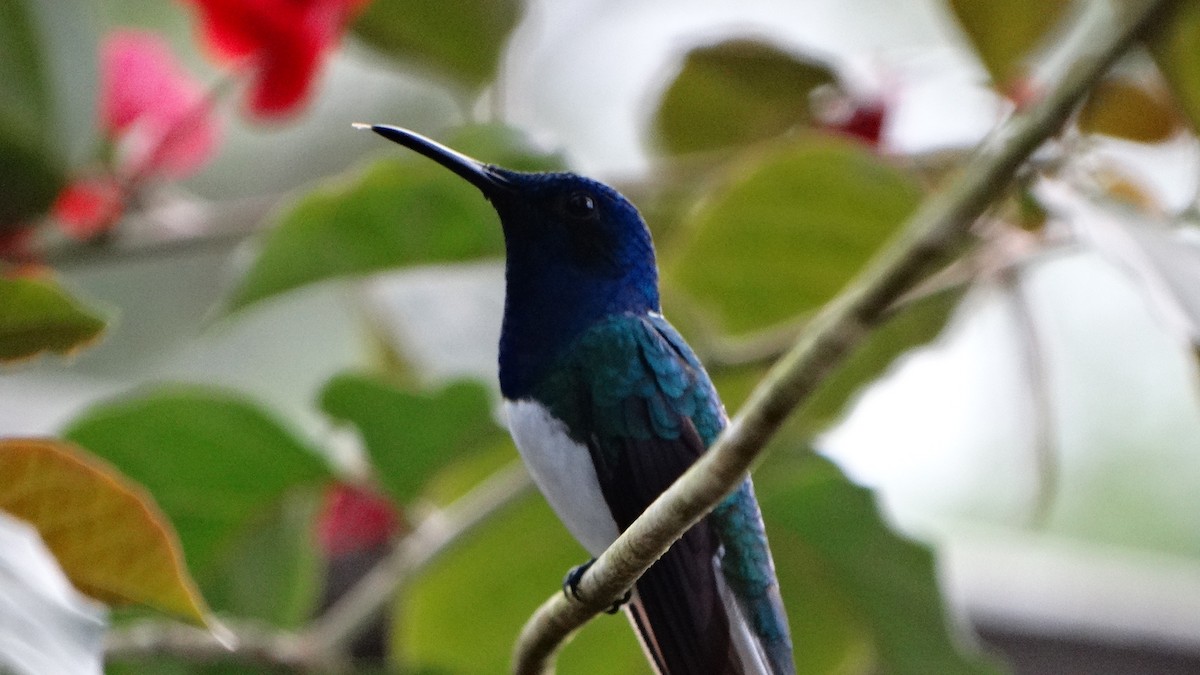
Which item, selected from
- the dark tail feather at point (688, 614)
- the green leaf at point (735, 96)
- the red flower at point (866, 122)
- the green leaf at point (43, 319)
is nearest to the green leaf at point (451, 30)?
the green leaf at point (735, 96)

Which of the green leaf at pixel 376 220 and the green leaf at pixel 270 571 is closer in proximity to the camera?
the green leaf at pixel 376 220

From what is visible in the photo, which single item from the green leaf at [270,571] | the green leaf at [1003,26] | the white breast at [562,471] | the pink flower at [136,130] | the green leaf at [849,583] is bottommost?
the green leaf at [270,571]

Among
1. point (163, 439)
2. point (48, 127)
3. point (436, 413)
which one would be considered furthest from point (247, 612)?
point (48, 127)

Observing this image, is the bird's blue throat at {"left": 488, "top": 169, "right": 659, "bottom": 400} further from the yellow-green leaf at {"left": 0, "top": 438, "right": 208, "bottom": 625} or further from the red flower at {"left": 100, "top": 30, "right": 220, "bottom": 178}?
the red flower at {"left": 100, "top": 30, "right": 220, "bottom": 178}

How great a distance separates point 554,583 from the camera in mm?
1079

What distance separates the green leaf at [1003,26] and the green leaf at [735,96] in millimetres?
249

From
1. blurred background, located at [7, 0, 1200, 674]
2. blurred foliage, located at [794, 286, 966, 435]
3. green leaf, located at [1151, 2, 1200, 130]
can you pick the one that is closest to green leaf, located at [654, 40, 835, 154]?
blurred background, located at [7, 0, 1200, 674]

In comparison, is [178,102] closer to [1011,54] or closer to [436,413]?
[436,413]

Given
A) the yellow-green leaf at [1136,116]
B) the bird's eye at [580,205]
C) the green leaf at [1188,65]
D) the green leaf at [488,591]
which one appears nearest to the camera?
the bird's eye at [580,205]

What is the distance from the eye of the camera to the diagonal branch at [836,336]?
1.07ft

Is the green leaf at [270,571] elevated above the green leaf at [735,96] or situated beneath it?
situated beneath

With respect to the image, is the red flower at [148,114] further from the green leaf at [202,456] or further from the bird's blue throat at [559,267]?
the bird's blue throat at [559,267]

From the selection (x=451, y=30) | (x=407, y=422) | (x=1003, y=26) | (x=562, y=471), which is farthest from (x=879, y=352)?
(x=562, y=471)

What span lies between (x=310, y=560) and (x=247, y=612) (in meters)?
0.07
